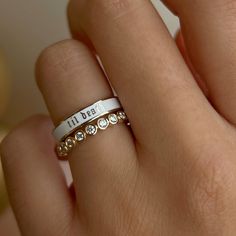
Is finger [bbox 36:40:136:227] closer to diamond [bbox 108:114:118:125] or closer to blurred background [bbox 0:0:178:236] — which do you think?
diamond [bbox 108:114:118:125]

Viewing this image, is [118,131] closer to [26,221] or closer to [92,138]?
[92,138]

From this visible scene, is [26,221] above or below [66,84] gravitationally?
below

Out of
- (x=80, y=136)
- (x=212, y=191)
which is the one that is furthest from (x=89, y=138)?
(x=212, y=191)

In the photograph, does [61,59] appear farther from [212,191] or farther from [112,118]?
[212,191]

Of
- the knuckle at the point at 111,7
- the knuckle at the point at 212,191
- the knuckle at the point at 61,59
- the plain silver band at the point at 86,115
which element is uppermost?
the knuckle at the point at 111,7

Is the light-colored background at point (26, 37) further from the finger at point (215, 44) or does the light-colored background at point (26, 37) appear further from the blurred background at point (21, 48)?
the finger at point (215, 44)

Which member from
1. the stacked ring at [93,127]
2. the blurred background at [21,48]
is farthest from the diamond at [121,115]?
the blurred background at [21,48]

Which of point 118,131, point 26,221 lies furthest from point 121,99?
point 26,221

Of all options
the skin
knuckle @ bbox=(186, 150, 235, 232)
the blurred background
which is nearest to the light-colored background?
the blurred background
